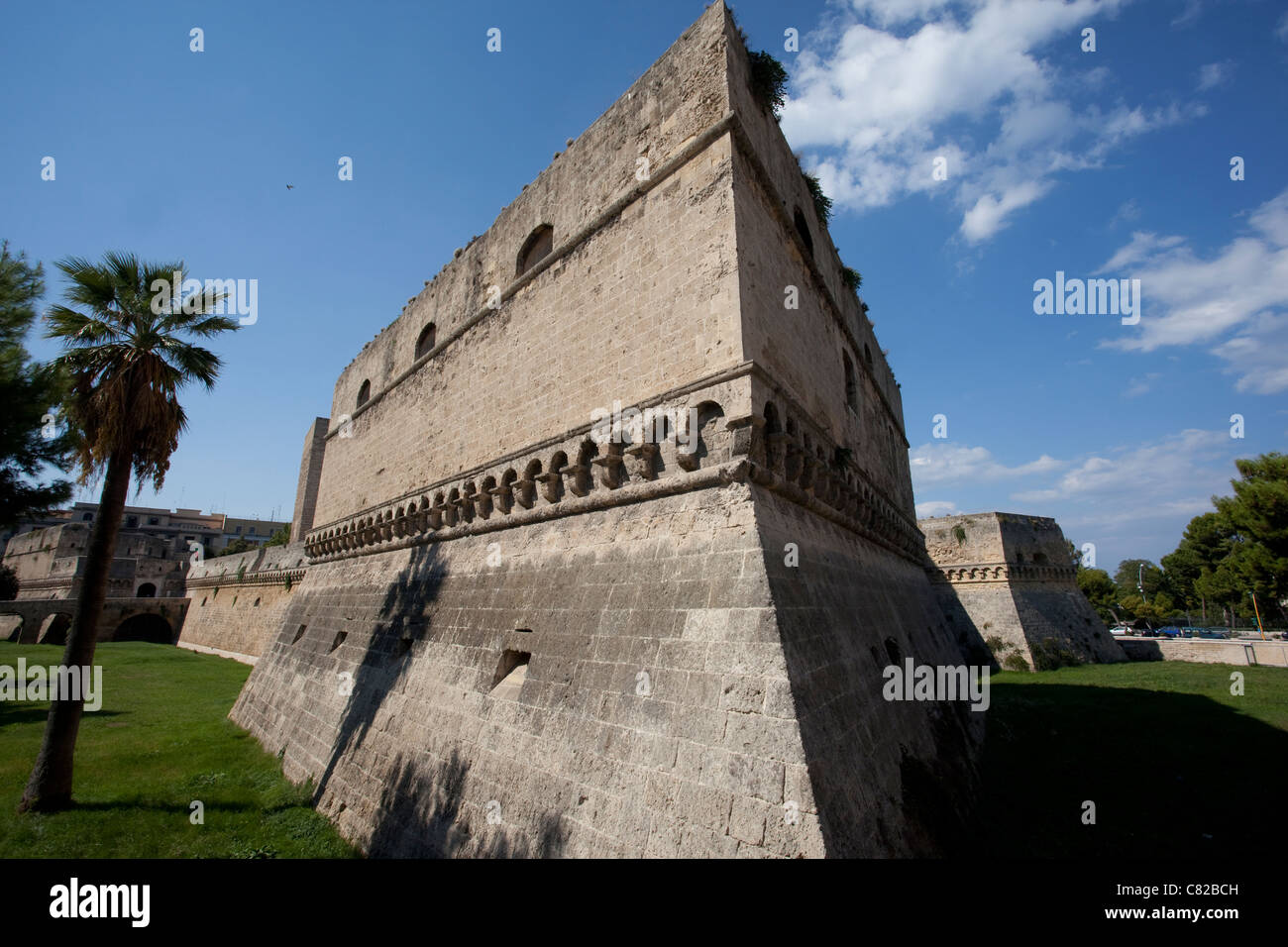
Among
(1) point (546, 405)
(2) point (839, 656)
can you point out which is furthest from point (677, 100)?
(2) point (839, 656)

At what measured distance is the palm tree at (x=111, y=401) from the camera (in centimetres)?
744

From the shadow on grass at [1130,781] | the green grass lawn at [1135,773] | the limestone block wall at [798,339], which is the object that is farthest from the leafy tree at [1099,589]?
the limestone block wall at [798,339]

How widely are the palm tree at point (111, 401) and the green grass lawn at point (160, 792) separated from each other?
2.75ft

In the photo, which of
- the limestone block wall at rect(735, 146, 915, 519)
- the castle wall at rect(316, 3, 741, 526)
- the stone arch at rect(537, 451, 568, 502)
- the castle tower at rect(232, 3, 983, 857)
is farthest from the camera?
the stone arch at rect(537, 451, 568, 502)

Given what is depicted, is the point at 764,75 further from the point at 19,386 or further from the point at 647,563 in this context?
the point at 19,386

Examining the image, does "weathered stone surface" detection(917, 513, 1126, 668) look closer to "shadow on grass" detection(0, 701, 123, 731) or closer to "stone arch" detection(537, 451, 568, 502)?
"stone arch" detection(537, 451, 568, 502)

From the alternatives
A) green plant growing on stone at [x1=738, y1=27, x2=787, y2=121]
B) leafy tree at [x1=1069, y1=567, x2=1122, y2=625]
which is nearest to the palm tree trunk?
green plant growing on stone at [x1=738, y1=27, x2=787, y2=121]

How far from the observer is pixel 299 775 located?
8633 millimetres

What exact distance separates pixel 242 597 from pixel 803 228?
30.1 meters

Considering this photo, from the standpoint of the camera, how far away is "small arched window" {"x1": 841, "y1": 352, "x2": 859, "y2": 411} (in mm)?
11250

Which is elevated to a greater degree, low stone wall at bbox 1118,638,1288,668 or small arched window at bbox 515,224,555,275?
small arched window at bbox 515,224,555,275

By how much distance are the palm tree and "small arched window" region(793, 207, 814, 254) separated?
10.1 m

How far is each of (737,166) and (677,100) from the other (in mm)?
1630

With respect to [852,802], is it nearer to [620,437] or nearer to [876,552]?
[620,437]
